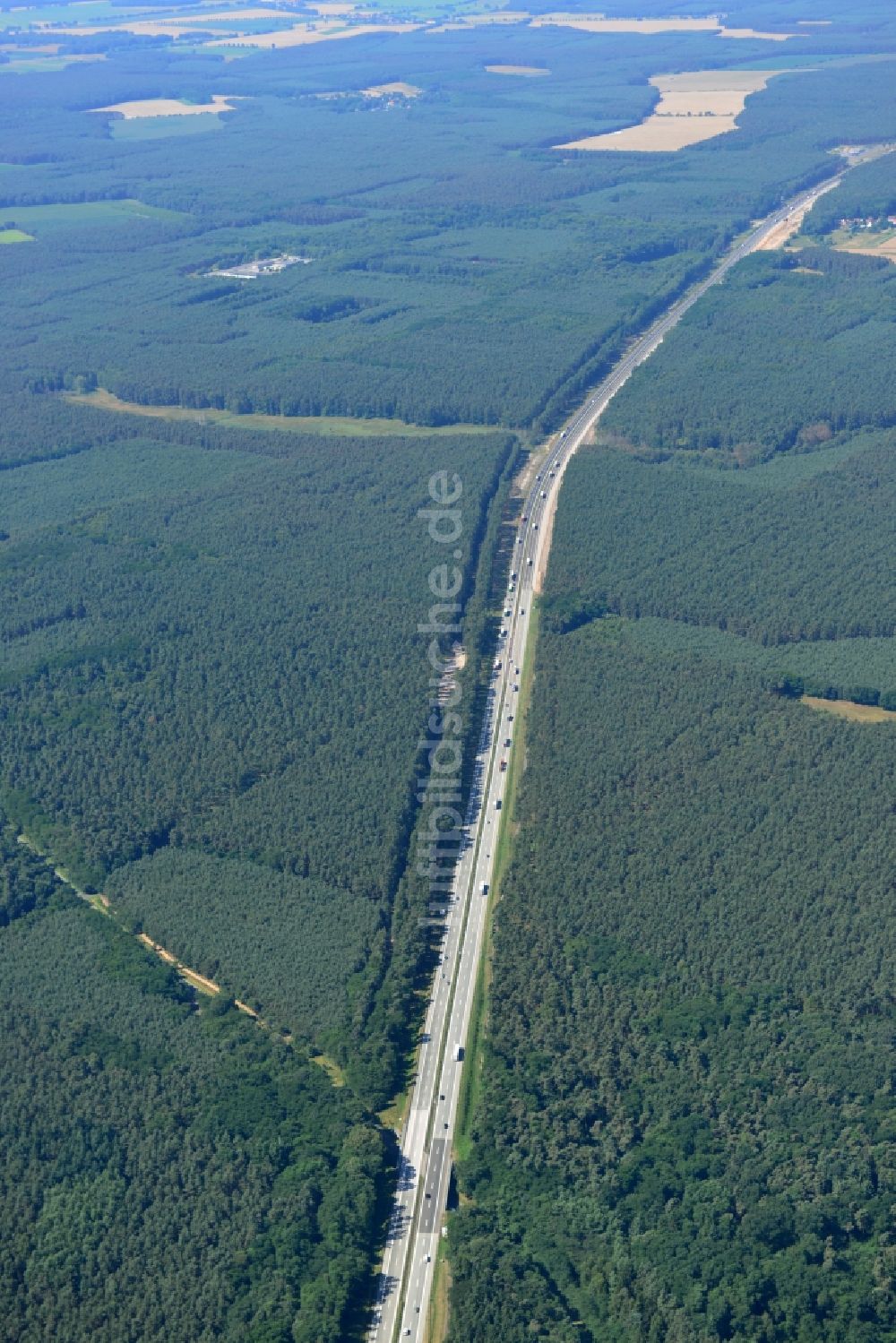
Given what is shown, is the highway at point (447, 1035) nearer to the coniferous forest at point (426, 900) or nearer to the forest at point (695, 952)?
the coniferous forest at point (426, 900)

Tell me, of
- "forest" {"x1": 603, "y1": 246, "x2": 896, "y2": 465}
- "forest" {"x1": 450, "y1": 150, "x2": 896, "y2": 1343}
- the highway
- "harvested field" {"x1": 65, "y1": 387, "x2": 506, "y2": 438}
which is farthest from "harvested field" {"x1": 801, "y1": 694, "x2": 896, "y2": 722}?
"harvested field" {"x1": 65, "y1": 387, "x2": 506, "y2": 438}

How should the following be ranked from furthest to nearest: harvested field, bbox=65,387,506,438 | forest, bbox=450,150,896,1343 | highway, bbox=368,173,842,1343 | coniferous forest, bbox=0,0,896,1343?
harvested field, bbox=65,387,506,438 < highway, bbox=368,173,842,1343 < coniferous forest, bbox=0,0,896,1343 < forest, bbox=450,150,896,1343

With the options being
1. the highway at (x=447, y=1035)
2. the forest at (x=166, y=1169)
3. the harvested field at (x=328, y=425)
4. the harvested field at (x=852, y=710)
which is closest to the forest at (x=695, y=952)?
the harvested field at (x=852, y=710)

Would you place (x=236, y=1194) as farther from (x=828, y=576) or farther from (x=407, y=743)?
(x=828, y=576)

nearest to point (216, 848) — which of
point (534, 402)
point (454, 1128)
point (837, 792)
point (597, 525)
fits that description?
point (454, 1128)

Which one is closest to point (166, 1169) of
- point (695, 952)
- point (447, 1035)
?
point (447, 1035)

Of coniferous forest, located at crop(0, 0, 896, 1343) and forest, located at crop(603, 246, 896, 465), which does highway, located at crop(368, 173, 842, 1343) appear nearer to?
coniferous forest, located at crop(0, 0, 896, 1343)
